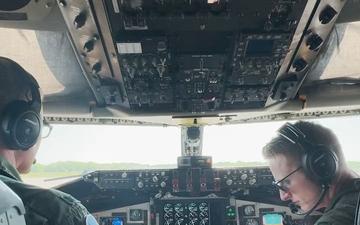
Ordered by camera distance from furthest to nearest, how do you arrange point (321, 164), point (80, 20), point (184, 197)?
point (184, 197) → point (80, 20) → point (321, 164)

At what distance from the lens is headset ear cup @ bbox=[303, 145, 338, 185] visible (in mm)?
1688

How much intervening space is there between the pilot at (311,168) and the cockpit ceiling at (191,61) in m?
0.54

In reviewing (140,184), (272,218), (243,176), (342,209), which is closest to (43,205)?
(342,209)

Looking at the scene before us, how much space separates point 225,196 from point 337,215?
2302 mm

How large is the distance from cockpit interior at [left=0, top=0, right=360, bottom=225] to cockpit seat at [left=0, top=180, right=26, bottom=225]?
1239mm

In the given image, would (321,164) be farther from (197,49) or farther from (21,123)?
(21,123)

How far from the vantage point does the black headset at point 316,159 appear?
5.55 ft

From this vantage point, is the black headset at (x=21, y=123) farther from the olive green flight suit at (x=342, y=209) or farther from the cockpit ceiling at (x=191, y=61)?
the olive green flight suit at (x=342, y=209)

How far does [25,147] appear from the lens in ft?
4.38

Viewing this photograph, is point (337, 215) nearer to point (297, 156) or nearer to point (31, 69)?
point (297, 156)

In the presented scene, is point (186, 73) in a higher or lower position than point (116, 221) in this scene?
higher

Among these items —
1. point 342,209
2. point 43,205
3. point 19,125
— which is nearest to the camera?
point 43,205

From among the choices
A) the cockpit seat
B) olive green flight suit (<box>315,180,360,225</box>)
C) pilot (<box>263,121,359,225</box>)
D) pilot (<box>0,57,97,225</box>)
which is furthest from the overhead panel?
the cockpit seat

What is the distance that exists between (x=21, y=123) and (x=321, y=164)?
1141 millimetres
